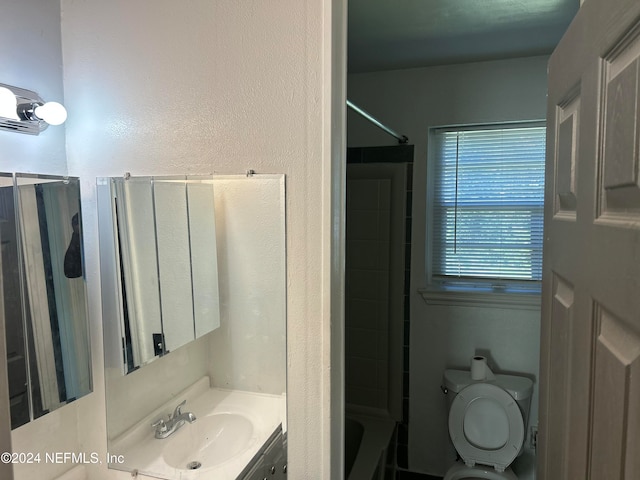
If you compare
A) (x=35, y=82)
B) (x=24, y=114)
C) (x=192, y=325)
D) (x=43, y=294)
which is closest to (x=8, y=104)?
(x=24, y=114)

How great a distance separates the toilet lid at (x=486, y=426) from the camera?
7.40 ft

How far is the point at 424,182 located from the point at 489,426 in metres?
1.40

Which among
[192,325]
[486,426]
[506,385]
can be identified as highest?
[192,325]

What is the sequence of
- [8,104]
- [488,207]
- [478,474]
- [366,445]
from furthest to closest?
[488,207] < [366,445] < [478,474] < [8,104]

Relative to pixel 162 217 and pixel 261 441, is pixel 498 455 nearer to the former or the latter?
pixel 261 441

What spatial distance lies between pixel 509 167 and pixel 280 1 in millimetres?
1892

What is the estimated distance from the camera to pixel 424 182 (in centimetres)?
264

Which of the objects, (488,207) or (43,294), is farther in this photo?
(488,207)

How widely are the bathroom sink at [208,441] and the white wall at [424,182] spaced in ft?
5.31

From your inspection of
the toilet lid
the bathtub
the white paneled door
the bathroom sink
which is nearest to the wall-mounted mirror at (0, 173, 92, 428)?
the bathroom sink

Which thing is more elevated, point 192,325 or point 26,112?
point 26,112

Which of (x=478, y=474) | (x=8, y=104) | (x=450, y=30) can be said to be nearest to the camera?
(x=8, y=104)

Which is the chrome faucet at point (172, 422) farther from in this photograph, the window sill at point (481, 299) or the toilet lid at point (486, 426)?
the window sill at point (481, 299)

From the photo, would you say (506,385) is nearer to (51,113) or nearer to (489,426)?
(489,426)
